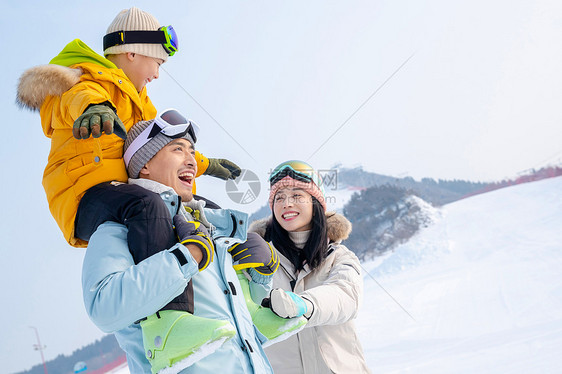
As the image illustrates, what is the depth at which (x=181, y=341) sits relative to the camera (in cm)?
122

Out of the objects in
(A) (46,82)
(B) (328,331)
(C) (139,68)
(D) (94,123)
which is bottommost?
(B) (328,331)

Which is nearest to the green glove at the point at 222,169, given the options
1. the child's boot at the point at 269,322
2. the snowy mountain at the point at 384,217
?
the child's boot at the point at 269,322

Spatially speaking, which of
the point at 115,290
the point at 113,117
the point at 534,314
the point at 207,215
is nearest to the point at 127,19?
the point at 113,117

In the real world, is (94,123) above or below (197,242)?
above

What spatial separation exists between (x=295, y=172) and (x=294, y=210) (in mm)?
238

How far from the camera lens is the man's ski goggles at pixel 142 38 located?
2.18 m

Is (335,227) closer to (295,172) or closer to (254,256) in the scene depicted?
(295,172)

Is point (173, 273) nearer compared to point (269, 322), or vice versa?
point (173, 273)

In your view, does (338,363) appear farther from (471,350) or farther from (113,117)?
(471,350)

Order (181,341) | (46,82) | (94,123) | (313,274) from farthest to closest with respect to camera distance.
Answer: (313,274) → (46,82) → (94,123) → (181,341)

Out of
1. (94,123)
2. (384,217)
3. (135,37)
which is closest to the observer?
(94,123)

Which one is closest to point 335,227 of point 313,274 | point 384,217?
point 313,274

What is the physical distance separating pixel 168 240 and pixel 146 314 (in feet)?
0.83

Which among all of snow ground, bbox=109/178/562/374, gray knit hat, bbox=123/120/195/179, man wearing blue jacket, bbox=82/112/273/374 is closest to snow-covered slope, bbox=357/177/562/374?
snow ground, bbox=109/178/562/374
